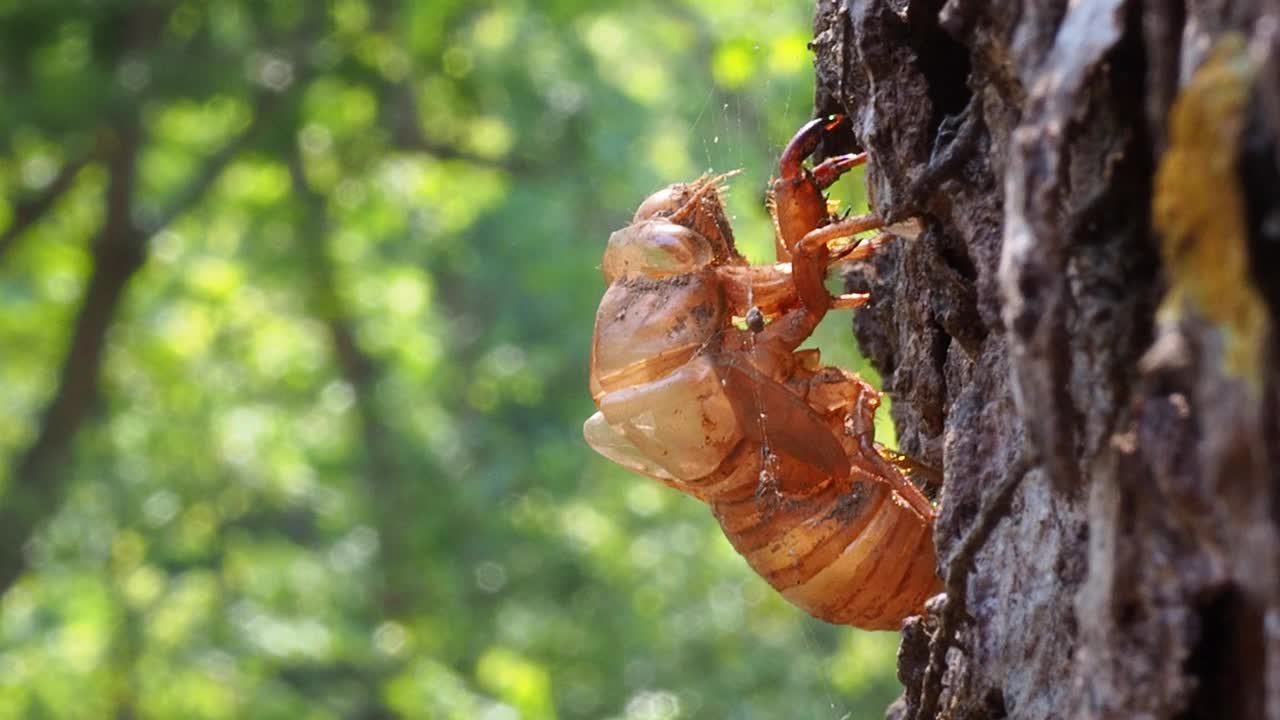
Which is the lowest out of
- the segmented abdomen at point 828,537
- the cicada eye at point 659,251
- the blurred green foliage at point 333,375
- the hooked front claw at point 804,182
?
the blurred green foliage at point 333,375

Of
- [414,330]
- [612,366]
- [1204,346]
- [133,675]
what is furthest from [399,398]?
[1204,346]

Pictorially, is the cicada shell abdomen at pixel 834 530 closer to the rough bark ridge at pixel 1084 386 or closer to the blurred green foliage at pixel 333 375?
the rough bark ridge at pixel 1084 386

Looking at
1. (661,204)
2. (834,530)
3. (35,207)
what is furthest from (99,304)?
(834,530)

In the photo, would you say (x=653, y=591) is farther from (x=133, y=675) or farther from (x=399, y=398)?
(x=133, y=675)

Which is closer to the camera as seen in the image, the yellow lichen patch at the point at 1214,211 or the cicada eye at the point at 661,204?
the yellow lichen patch at the point at 1214,211

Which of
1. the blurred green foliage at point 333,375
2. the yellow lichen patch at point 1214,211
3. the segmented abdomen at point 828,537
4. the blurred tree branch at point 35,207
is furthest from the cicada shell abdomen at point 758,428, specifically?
the blurred tree branch at point 35,207

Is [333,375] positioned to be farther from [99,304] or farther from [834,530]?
[834,530]

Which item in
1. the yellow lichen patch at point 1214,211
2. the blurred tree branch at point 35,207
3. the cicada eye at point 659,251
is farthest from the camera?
the blurred tree branch at point 35,207
